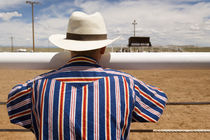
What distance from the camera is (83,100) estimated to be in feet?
3.15

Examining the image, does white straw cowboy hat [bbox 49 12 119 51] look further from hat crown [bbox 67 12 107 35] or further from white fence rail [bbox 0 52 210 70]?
white fence rail [bbox 0 52 210 70]

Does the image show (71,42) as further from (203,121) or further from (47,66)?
(203,121)

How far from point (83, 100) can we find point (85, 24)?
420 mm

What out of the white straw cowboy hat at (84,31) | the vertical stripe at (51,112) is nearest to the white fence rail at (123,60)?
the white straw cowboy hat at (84,31)

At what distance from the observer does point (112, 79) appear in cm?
100

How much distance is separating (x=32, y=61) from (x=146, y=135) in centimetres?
393

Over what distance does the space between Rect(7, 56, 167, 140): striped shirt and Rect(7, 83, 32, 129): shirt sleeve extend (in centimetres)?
3

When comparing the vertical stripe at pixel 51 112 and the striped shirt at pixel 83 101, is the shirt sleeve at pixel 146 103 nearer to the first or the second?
the striped shirt at pixel 83 101

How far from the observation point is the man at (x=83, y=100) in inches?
37.8

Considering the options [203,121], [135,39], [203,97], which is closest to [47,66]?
[203,121]

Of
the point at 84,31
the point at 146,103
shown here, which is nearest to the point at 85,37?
the point at 84,31

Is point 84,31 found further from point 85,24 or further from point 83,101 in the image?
point 83,101

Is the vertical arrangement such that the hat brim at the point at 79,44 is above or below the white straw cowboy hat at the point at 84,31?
below

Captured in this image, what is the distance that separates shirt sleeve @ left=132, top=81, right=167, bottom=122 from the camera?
1074 mm
